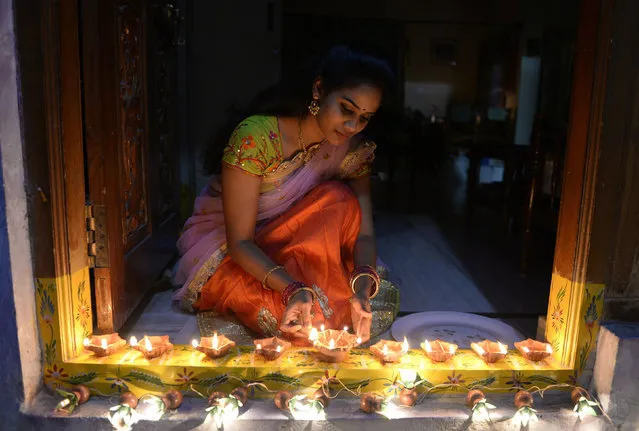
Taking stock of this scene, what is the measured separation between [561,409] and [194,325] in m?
1.40

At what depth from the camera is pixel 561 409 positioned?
1.59 metres

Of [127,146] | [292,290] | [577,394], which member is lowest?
[577,394]

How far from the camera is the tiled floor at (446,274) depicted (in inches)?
90.8

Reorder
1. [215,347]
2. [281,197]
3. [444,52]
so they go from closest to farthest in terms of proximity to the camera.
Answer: [215,347] → [281,197] → [444,52]

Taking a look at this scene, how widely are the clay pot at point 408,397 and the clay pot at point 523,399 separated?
1.01 ft

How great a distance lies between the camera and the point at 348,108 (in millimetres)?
1747

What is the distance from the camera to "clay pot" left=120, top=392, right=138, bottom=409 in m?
1.50

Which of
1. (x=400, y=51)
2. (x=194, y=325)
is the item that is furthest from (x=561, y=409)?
(x=400, y=51)

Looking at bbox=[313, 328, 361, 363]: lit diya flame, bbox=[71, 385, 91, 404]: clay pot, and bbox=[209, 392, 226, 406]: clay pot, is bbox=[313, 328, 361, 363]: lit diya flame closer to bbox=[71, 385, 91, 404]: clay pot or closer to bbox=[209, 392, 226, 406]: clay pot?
bbox=[209, 392, 226, 406]: clay pot

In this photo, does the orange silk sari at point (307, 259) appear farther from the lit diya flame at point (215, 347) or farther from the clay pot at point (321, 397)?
the clay pot at point (321, 397)

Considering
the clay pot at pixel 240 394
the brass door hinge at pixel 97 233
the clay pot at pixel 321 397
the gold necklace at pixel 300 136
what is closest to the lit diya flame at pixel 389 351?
the clay pot at pixel 321 397

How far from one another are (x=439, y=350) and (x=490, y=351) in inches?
6.7

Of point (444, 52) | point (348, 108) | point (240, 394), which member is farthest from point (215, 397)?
point (444, 52)

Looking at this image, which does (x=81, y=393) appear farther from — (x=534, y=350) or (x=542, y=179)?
(x=542, y=179)
